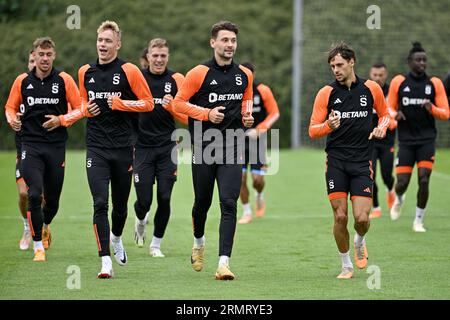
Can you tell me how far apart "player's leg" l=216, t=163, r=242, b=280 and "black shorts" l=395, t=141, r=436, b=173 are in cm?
495

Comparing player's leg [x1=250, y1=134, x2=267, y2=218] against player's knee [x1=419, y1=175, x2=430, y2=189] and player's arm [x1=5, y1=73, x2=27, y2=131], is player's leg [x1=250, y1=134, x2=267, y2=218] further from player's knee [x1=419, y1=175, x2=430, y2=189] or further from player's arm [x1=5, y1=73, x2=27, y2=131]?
player's arm [x1=5, y1=73, x2=27, y2=131]

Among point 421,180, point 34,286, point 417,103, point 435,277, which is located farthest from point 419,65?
point 34,286

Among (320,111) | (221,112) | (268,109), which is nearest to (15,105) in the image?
(221,112)

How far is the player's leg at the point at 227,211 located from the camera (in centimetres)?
1002

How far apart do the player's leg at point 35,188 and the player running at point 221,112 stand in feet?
6.99

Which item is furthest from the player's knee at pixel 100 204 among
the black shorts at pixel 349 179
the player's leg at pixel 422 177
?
the player's leg at pixel 422 177

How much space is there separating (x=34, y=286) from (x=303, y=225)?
20.8 feet

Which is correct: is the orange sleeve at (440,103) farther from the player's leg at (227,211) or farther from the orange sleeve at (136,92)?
the orange sleeve at (136,92)

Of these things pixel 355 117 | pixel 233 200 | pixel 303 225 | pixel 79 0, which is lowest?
pixel 303 225

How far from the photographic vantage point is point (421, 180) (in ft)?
46.8

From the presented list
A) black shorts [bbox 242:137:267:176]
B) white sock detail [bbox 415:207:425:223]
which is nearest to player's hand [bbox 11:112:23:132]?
black shorts [bbox 242:137:267:176]

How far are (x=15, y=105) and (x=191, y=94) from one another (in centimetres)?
261

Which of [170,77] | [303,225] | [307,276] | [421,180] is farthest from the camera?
[303,225]

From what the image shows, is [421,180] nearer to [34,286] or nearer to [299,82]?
[34,286]
